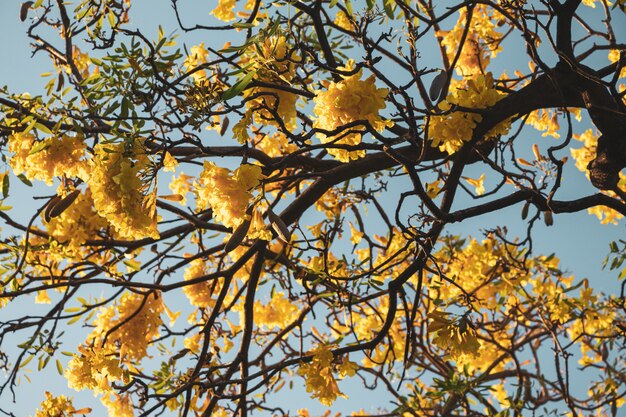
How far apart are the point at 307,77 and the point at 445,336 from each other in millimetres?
1037

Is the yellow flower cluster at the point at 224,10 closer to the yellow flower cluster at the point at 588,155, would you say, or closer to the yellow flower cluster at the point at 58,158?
the yellow flower cluster at the point at 58,158

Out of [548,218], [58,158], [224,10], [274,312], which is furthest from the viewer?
[274,312]

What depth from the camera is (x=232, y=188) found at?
5.97 feet

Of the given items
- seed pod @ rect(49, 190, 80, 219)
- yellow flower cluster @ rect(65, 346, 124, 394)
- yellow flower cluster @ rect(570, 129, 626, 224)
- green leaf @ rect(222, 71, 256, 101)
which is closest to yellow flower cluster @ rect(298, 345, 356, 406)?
yellow flower cluster @ rect(65, 346, 124, 394)

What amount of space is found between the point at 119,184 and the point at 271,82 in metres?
0.59

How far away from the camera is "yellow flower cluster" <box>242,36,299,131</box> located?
1958 mm

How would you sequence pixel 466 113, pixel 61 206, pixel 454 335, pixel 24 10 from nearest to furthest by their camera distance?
pixel 466 113, pixel 454 335, pixel 61 206, pixel 24 10

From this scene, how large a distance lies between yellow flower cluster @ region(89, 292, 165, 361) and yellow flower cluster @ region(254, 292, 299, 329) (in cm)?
130

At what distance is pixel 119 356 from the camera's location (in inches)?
120

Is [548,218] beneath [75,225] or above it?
beneath

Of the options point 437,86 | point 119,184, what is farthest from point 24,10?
point 437,86

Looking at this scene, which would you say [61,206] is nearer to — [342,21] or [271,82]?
[271,82]

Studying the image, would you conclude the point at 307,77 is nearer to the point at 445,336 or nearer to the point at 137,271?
the point at 445,336

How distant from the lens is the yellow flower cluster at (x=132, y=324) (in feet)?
10.2
